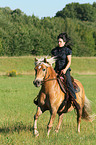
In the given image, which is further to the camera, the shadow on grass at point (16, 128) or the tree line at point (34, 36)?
the tree line at point (34, 36)

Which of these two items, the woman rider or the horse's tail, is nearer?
the woman rider

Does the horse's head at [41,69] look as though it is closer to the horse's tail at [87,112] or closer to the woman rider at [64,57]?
the woman rider at [64,57]

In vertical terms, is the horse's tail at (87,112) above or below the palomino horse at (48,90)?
below

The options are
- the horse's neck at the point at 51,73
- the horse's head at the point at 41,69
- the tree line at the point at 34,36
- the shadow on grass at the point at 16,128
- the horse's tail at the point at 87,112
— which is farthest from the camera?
the tree line at the point at 34,36

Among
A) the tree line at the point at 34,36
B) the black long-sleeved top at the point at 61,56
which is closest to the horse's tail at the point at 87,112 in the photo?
the black long-sleeved top at the point at 61,56

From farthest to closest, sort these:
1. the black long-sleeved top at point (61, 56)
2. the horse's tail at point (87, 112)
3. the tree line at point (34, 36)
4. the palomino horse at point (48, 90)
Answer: the tree line at point (34, 36) → the horse's tail at point (87, 112) → the black long-sleeved top at point (61, 56) → the palomino horse at point (48, 90)

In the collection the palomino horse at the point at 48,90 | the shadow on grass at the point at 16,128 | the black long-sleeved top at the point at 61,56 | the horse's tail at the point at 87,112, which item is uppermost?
the black long-sleeved top at the point at 61,56

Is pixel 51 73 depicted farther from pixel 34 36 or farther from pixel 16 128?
pixel 34 36

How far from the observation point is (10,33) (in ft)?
233

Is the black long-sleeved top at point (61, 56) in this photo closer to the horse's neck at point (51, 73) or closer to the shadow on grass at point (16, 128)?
the horse's neck at point (51, 73)

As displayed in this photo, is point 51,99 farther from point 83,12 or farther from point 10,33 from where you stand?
point 83,12

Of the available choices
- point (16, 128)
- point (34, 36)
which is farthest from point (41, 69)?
point (34, 36)

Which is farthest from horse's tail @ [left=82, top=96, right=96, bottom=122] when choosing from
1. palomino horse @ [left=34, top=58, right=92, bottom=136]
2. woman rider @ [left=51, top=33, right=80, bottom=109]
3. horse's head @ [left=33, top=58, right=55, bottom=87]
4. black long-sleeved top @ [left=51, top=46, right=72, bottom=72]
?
horse's head @ [left=33, top=58, right=55, bottom=87]

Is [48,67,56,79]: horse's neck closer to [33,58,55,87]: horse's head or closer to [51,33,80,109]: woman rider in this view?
[33,58,55,87]: horse's head
